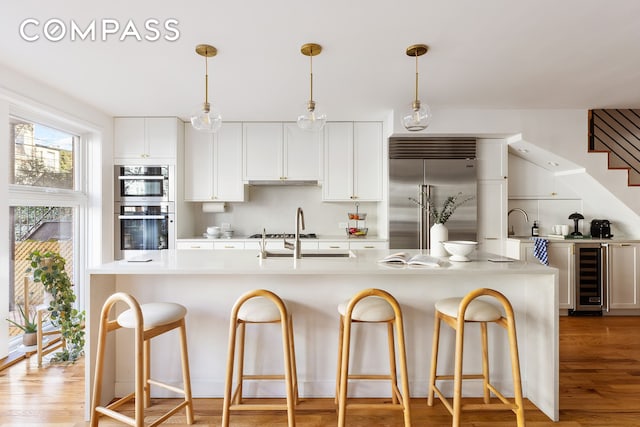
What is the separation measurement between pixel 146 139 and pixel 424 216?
3467 mm

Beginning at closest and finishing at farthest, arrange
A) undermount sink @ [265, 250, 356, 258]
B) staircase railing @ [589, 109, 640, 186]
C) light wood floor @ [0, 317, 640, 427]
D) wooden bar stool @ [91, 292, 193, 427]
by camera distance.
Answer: wooden bar stool @ [91, 292, 193, 427] < light wood floor @ [0, 317, 640, 427] < undermount sink @ [265, 250, 356, 258] < staircase railing @ [589, 109, 640, 186]

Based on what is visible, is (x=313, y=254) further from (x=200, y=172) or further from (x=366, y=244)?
(x=200, y=172)

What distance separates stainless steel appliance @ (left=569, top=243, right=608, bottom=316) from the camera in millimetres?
3832

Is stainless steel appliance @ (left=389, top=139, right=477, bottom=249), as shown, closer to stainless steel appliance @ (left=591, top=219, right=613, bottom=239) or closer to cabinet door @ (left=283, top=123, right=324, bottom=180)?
cabinet door @ (left=283, top=123, right=324, bottom=180)

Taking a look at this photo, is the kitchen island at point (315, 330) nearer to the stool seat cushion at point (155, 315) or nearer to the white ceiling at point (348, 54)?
the stool seat cushion at point (155, 315)

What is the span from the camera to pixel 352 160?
13.9ft

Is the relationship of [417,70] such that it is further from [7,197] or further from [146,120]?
[7,197]

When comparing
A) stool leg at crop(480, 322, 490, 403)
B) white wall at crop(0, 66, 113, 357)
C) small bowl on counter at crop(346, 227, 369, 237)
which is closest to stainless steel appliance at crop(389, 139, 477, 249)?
small bowl on counter at crop(346, 227, 369, 237)

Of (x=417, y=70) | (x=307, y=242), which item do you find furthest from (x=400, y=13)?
(x=307, y=242)

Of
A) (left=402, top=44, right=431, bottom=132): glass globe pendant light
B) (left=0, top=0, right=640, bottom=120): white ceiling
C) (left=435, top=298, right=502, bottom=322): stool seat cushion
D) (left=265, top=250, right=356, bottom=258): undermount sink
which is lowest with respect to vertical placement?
(left=435, top=298, right=502, bottom=322): stool seat cushion

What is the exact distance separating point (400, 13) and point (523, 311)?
199cm

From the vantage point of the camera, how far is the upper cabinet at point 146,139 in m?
4.04

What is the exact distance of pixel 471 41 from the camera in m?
2.27

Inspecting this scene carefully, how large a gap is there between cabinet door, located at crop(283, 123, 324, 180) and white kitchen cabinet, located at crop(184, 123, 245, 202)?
0.60 meters
